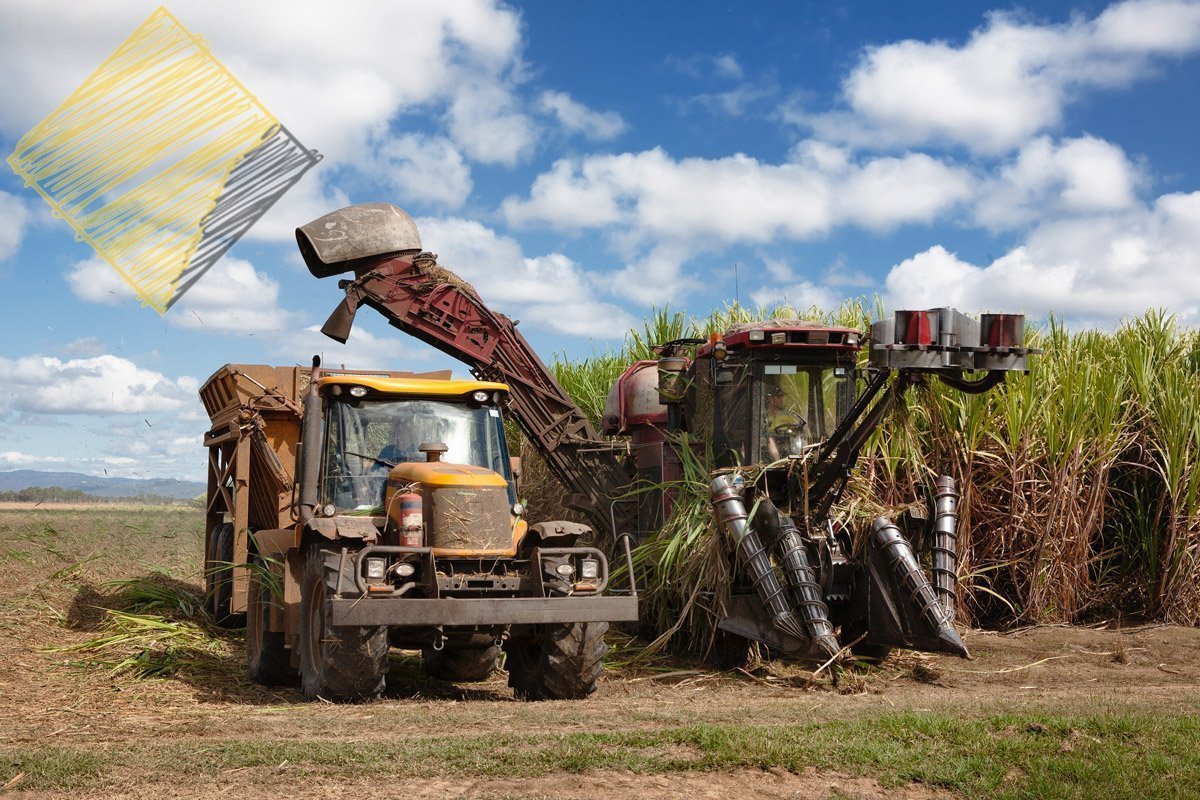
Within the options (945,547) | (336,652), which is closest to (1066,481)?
(945,547)

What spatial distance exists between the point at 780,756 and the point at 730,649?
4.15 meters

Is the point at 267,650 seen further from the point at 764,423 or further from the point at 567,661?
the point at 764,423

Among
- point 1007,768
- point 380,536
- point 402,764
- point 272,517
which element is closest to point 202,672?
point 272,517

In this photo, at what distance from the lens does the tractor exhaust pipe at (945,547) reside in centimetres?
1002

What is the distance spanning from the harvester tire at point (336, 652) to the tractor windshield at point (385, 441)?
24.0 inches

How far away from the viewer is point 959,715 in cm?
Result: 777

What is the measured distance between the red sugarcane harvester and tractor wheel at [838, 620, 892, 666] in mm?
16

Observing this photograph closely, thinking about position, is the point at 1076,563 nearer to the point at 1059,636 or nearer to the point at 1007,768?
the point at 1059,636

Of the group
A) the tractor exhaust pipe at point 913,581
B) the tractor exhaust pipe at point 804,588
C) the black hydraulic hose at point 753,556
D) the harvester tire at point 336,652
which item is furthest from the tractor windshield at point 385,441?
the tractor exhaust pipe at point 913,581

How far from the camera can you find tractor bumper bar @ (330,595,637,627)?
788 centimetres

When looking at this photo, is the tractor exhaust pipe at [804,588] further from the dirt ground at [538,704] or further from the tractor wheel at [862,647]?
the dirt ground at [538,704]

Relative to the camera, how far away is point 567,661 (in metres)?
8.63

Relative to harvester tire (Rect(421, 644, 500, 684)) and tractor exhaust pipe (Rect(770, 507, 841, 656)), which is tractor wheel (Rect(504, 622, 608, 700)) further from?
tractor exhaust pipe (Rect(770, 507, 841, 656))

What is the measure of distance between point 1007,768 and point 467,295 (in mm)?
8003
